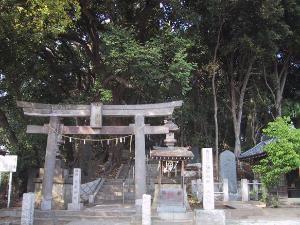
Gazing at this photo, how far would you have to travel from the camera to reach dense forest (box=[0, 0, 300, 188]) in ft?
65.4

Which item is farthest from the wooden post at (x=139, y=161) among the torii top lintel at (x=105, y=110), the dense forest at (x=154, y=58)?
the dense forest at (x=154, y=58)

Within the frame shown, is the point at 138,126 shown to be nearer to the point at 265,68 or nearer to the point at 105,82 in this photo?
the point at 105,82

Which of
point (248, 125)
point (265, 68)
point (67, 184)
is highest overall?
point (265, 68)

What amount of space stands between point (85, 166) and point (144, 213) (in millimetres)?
14860

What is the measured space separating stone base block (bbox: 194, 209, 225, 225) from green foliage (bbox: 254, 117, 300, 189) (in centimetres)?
709

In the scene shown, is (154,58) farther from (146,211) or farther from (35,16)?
(146,211)

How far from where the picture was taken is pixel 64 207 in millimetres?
17344

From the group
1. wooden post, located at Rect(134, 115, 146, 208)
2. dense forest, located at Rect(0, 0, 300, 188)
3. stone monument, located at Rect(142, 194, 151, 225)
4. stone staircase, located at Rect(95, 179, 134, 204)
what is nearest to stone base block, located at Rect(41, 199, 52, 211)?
wooden post, located at Rect(134, 115, 146, 208)

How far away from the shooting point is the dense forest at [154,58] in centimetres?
1993

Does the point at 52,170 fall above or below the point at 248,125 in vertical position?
below

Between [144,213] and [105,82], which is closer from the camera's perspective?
[144,213]

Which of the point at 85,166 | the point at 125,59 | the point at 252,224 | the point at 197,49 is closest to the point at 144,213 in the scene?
the point at 252,224

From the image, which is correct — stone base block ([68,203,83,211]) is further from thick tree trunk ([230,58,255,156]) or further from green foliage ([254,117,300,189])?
thick tree trunk ([230,58,255,156])

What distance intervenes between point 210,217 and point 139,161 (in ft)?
18.9
